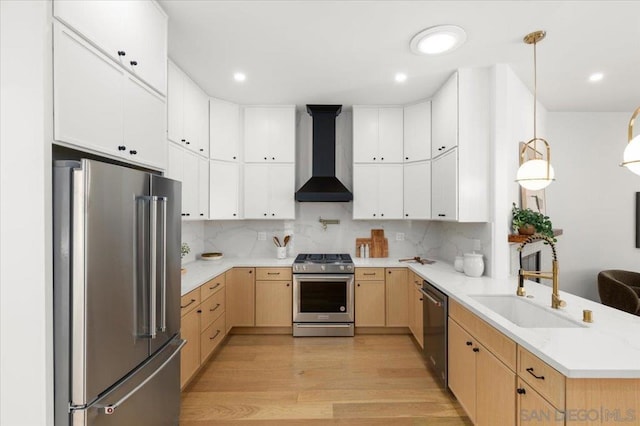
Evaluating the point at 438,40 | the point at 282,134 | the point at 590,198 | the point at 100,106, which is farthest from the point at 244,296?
the point at 590,198

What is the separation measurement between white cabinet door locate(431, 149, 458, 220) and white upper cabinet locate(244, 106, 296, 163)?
5.89 feet

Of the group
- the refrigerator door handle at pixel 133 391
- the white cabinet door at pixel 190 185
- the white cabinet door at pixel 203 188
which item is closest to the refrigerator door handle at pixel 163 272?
the refrigerator door handle at pixel 133 391

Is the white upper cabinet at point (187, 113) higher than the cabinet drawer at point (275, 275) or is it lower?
higher

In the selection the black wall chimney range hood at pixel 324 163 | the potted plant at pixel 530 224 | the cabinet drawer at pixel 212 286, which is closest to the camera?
the potted plant at pixel 530 224

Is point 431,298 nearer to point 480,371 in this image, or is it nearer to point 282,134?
point 480,371

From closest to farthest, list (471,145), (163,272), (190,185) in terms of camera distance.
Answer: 1. (163,272)
2. (471,145)
3. (190,185)

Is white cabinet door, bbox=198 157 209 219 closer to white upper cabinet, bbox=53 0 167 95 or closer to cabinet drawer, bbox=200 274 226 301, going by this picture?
cabinet drawer, bbox=200 274 226 301

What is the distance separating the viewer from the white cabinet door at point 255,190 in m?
3.84

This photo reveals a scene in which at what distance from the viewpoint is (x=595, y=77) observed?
9.59 ft

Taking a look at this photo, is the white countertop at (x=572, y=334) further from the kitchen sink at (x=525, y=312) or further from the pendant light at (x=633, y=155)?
the pendant light at (x=633, y=155)

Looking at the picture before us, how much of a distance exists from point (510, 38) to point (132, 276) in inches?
120

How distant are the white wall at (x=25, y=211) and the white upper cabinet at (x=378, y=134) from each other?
3115 millimetres

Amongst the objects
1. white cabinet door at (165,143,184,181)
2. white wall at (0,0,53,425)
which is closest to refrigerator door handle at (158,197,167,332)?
white wall at (0,0,53,425)

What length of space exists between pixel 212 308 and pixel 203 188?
1.34 meters
